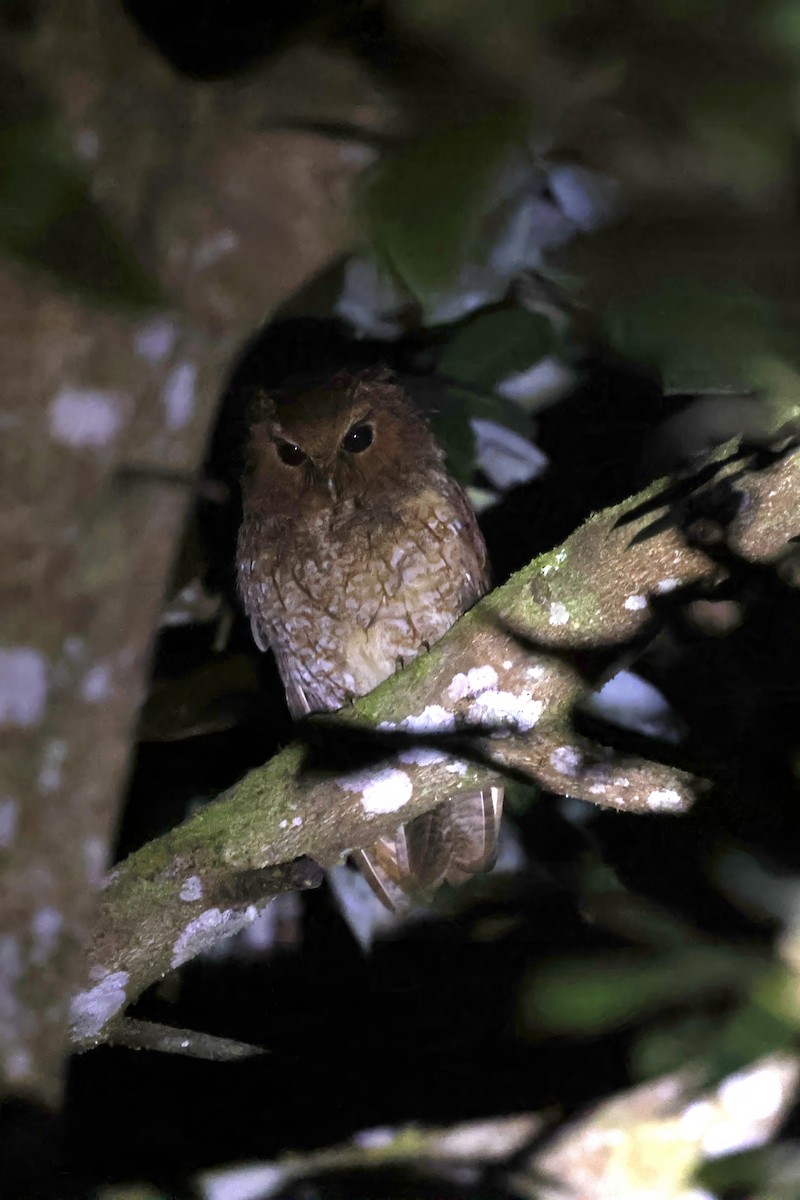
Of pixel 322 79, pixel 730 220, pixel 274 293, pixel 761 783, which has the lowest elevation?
pixel 761 783

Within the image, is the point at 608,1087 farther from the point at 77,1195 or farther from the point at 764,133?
the point at 764,133

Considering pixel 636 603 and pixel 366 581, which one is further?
pixel 366 581

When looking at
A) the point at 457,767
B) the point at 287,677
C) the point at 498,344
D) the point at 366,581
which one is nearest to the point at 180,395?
the point at 457,767

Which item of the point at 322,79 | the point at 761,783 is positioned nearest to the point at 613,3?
the point at 322,79

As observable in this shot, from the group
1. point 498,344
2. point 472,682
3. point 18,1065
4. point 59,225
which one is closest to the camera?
point 59,225

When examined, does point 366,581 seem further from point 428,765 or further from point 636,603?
point 636,603

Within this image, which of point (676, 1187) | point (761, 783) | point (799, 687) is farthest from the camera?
point (799, 687)

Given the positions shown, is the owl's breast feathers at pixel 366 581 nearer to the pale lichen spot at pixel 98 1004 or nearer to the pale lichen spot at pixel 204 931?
the pale lichen spot at pixel 204 931

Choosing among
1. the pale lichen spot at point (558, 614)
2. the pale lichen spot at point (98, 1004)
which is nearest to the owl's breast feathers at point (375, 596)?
the pale lichen spot at point (558, 614)
